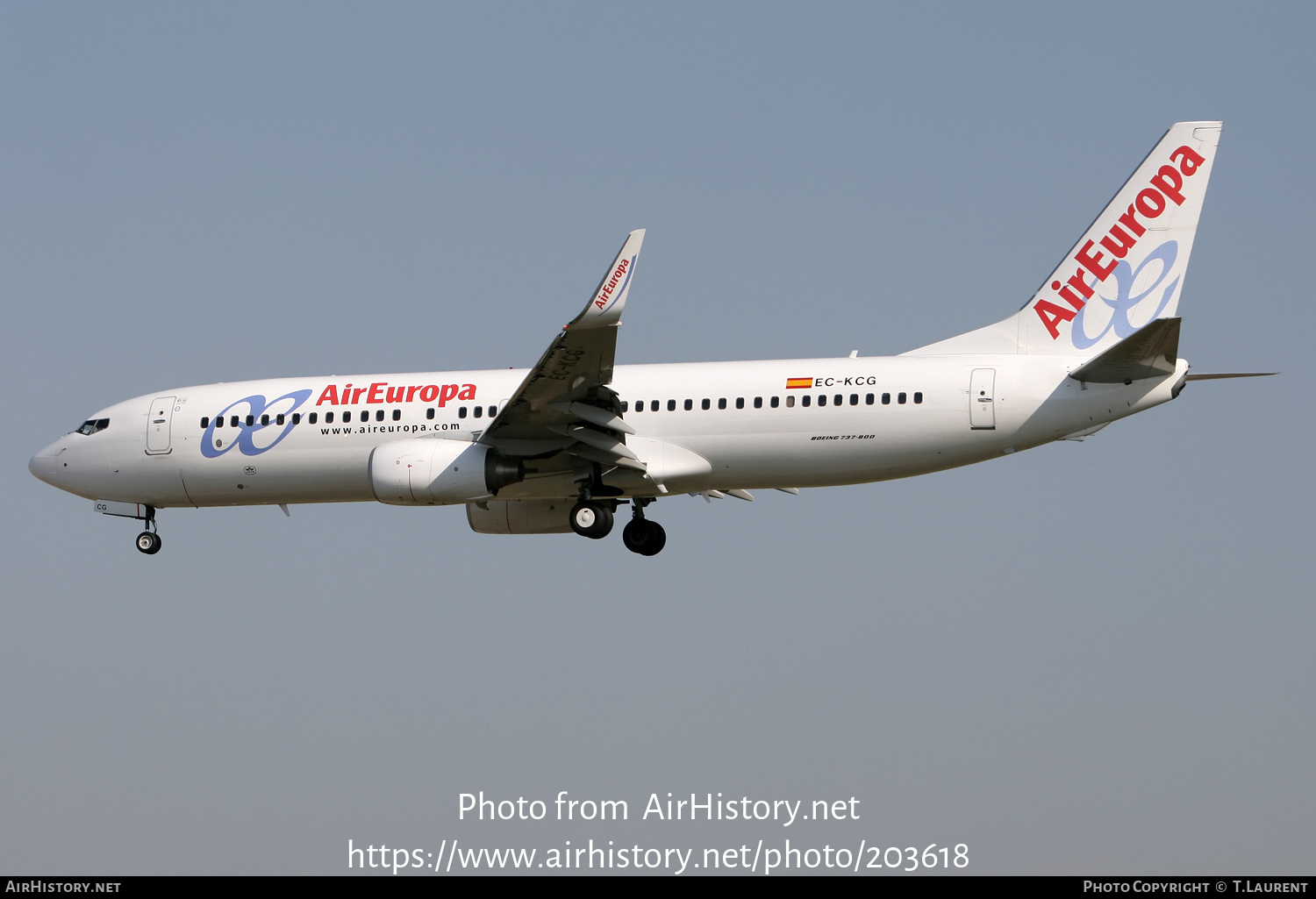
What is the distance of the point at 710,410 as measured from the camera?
3191 centimetres

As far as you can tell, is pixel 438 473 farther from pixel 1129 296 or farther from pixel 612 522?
pixel 1129 296

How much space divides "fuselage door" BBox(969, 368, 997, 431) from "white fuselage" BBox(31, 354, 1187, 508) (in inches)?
0.9

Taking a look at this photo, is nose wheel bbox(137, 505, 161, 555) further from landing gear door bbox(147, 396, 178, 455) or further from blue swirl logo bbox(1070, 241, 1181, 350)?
blue swirl logo bbox(1070, 241, 1181, 350)

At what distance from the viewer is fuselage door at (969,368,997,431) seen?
3055 cm

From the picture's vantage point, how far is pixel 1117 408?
30078mm

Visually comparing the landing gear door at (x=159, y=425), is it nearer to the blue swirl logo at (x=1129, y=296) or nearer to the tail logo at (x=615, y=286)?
the tail logo at (x=615, y=286)

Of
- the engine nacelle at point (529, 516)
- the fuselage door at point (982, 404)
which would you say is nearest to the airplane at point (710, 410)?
the fuselage door at point (982, 404)

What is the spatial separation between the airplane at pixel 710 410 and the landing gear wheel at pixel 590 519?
0.04 meters

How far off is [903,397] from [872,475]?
1628 millimetres

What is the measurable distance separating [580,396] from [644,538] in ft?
16.5

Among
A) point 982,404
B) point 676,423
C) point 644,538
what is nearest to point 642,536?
point 644,538

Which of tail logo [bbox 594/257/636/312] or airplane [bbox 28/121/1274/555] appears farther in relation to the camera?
airplane [bbox 28/121/1274/555]

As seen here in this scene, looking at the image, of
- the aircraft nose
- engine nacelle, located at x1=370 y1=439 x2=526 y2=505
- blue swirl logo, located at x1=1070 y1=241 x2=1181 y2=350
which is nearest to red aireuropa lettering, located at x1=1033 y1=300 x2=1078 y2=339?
blue swirl logo, located at x1=1070 y1=241 x2=1181 y2=350

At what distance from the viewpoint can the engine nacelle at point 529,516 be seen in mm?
35625
